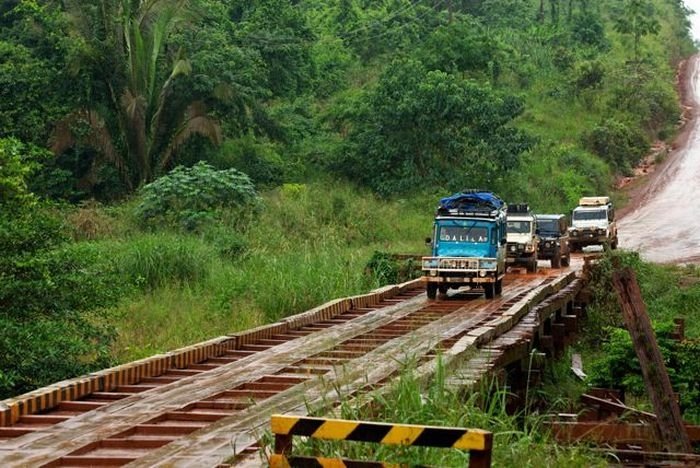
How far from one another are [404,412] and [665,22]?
273 ft

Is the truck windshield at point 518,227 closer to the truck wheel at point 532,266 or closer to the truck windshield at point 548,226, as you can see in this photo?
the truck wheel at point 532,266

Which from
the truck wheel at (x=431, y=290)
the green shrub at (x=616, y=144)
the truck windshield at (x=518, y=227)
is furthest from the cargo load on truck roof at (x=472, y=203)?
the green shrub at (x=616, y=144)

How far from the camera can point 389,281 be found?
27.3 meters

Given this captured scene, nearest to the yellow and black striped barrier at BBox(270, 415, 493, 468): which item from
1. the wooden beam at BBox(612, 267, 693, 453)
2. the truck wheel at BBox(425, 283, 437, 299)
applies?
the wooden beam at BBox(612, 267, 693, 453)

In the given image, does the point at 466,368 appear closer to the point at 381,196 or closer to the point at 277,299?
the point at 277,299

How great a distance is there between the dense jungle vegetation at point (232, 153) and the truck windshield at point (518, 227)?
4.25 meters

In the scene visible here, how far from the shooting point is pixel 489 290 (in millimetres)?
23016

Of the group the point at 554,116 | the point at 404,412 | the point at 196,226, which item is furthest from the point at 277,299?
the point at 554,116

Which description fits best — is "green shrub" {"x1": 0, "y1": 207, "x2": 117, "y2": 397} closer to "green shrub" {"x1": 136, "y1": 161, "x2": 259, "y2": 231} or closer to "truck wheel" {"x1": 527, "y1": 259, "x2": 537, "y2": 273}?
"green shrub" {"x1": 136, "y1": 161, "x2": 259, "y2": 231}

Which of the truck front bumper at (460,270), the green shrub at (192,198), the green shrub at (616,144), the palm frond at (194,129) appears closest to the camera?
the truck front bumper at (460,270)

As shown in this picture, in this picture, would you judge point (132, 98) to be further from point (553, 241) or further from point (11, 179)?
point (11, 179)

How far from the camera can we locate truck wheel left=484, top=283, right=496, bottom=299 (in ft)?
75.2

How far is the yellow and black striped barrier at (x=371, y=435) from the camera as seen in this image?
6.18 meters

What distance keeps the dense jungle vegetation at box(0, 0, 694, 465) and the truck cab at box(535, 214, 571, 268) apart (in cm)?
516
